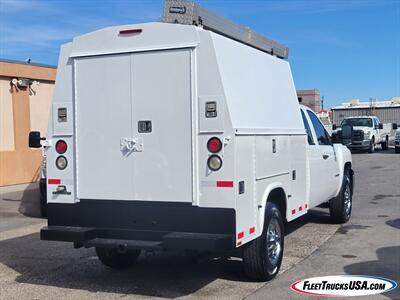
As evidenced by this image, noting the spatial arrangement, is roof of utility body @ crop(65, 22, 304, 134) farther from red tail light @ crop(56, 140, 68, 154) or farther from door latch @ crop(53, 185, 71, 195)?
door latch @ crop(53, 185, 71, 195)

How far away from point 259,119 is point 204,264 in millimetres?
2301

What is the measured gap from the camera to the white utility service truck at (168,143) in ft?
17.9

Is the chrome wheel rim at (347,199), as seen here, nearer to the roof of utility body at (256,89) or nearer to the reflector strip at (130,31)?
the roof of utility body at (256,89)

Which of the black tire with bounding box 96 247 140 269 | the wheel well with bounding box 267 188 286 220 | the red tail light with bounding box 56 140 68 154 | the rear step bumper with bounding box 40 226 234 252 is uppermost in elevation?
the red tail light with bounding box 56 140 68 154

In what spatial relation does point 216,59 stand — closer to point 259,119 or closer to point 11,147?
point 259,119

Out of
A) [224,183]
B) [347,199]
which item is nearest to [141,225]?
[224,183]

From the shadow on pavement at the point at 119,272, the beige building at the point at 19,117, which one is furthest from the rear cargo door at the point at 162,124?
the beige building at the point at 19,117

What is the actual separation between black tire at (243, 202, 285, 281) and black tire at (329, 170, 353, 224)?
366 centimetres

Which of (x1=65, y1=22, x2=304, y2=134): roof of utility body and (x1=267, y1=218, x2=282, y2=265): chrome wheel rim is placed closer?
(x1=65, y1=22, x2=304, y2=134): roof of utility body

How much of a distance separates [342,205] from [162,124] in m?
5.28

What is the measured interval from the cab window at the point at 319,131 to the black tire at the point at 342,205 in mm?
1039

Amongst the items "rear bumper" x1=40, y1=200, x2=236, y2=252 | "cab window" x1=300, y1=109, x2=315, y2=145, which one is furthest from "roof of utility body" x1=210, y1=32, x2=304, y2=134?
"rear bumper" x1=40, y1=200, x2=236, y2=252

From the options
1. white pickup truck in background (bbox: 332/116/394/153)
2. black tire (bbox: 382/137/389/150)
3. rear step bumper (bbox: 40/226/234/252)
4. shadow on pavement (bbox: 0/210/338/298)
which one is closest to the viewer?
rear step bumper (bbox: 40/226/234/252)

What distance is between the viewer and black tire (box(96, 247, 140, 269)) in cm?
704
